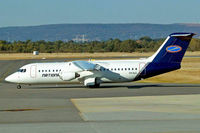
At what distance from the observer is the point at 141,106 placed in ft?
80.5

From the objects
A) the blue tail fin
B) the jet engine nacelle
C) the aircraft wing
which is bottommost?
the jet engine nacelle

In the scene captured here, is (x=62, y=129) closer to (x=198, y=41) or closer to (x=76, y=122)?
(x=76, y=122)

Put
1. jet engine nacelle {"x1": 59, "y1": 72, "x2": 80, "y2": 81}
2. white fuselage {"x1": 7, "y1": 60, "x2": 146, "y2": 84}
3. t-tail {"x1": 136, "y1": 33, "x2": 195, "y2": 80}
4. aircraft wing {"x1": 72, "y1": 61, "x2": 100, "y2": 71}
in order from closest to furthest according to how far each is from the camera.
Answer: aircraft wing {"x1": 72, "y1": 61, "x2": 100, "y2": 71} → t-tail {"x1": 136, "y1": 33, "x2": 195, "y2": 80} → white fuselage {"x1": 7, "y1": 60, "x2": 146, "y2": 84} → jet engine nacelle {"x1": 59, "y1": 72, "x2": 80, "y2": 81}

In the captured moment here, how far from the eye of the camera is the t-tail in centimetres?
3725

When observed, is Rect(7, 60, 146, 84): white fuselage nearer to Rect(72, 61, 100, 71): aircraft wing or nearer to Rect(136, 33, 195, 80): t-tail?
Rect(72, 61, 100, 71): aircraft wing

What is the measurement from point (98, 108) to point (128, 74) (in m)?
14.1

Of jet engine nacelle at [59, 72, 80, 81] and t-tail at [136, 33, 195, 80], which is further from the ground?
t-tail at [136, 33, 195, 80]

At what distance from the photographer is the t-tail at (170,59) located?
122 feet

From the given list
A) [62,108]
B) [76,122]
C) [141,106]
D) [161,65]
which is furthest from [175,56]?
[76,122]

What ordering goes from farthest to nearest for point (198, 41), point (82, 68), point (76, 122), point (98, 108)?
point (198, 41) < point (82, 68) < point (98, 108) < point (76, 122)

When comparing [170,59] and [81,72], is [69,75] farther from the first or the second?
[170,59]

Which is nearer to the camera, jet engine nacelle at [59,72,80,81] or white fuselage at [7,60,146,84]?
white fuselage at [7,60,146,84]

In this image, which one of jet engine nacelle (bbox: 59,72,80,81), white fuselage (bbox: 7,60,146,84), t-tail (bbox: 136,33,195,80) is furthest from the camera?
jet engine nacelle (bbox: 59,72,80,81)

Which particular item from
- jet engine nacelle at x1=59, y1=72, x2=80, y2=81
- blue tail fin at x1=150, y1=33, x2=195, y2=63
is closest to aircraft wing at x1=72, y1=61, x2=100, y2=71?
jet engine nacelle at x1=59, y1=72, x2=80, y2=81
